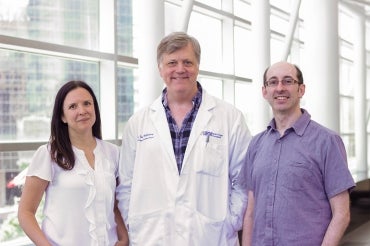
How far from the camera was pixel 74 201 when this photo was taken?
2.88m

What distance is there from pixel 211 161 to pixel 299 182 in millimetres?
571

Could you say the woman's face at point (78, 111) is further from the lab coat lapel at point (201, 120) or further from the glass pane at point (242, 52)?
the glass pane at point (242, 52)

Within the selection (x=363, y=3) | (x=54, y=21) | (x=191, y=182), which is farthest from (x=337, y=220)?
(x=363, y=3)

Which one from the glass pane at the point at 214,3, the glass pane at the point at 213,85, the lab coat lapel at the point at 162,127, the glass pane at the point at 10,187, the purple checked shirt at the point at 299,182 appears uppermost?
the glass pane at the point at 214,3

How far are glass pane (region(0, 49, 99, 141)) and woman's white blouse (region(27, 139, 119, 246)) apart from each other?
317cm

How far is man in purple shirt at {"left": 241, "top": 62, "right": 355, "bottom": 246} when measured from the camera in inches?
104

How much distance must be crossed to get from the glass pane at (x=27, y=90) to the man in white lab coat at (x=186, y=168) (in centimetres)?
318

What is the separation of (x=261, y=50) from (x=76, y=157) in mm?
8519

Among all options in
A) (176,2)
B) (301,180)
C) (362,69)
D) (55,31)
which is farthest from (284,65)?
(362,69)

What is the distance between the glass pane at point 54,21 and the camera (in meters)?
5.99

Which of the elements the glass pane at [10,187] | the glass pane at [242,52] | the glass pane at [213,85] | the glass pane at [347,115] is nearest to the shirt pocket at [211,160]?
the glass pane at [10,187]

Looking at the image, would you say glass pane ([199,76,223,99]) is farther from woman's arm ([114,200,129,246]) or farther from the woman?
the woman

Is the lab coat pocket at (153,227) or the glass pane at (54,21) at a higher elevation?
the glass pane at (54,21)

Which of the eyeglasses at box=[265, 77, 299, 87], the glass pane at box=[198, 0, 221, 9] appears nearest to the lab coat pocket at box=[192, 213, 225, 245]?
the eyeglasses at box=[265, 77, 299, 87]
